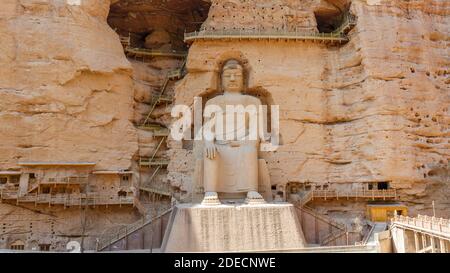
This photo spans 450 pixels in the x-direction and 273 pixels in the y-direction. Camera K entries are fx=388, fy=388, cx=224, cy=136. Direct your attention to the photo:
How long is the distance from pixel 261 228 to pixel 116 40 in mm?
10580

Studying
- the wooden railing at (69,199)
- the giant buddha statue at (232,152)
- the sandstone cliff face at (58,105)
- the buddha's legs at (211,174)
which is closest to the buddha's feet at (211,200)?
the giant buddha statue at (232,152)

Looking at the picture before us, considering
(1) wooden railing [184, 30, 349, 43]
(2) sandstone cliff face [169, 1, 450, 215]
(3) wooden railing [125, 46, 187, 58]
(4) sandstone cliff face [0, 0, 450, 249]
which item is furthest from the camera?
(3) wooden railing [125, 46, 187, 58]

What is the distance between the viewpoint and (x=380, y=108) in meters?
16.1

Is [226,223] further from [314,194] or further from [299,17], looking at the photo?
[299,17]

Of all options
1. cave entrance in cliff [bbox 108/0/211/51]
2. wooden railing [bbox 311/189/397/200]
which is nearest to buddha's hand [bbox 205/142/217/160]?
wooden railing [bbox 311/189/397/200]

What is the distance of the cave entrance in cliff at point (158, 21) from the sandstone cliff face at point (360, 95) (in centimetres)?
263

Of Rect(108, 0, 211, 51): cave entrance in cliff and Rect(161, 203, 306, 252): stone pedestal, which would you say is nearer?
Rect(161, 203, 306, 252): stone pedestal

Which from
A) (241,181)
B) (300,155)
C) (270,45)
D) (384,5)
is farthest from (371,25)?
(241,181)

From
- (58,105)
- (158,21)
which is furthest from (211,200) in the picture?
(158,21)

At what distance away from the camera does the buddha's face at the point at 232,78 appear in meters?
16.1

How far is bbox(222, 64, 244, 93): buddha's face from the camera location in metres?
Answer: 16.1

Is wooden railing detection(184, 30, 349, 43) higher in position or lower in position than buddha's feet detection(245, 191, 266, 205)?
higher

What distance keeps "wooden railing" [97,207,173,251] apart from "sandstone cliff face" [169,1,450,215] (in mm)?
2280

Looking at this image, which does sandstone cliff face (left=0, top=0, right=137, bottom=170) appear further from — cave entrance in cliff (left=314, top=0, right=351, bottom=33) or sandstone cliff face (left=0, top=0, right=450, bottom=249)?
cave entrance in cliff (left=314, top=0, right=351, bottom=33)
